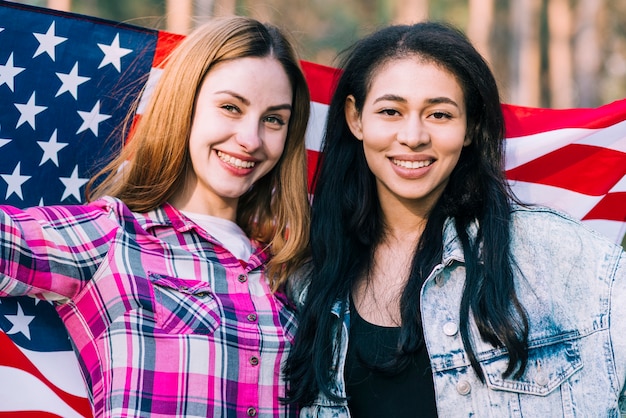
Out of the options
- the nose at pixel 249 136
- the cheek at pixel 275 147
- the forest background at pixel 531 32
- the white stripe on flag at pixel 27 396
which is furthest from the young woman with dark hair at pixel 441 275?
the forest background at pixel 531 32

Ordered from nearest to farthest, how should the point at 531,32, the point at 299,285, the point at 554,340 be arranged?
→ the point at 554,340 → the point at 299,285 → the point at 531,32

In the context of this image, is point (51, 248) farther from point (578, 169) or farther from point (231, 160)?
point (578, 169)

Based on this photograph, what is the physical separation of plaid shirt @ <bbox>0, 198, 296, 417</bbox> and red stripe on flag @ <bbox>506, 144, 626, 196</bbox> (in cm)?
174

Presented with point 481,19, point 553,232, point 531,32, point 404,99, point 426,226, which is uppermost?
point 531,32

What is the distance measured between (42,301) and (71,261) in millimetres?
503

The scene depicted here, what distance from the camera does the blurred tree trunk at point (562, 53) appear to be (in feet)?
92.3

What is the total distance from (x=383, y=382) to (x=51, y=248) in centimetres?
132

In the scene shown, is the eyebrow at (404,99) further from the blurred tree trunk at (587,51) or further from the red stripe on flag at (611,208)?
the blurred tree trunk at (587,51)

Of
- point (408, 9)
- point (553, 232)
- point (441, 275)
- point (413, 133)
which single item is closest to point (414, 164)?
point (413, 133)

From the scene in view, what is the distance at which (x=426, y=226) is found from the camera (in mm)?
3656

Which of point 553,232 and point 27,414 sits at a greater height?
point 553,232

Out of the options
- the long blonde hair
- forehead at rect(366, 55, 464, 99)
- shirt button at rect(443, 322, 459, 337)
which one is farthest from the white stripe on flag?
forehead at rect(366, 55, 464, 99)

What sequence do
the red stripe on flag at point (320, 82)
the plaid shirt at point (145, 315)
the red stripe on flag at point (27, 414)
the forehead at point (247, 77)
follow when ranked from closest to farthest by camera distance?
the plaid shirt at point (145, 315)
the red stripe on flag at point (27, 414)
the forehead at point (247, 77)
the red stripe on flag at point (320, 82)

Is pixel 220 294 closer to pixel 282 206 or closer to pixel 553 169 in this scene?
pixel 282 206
